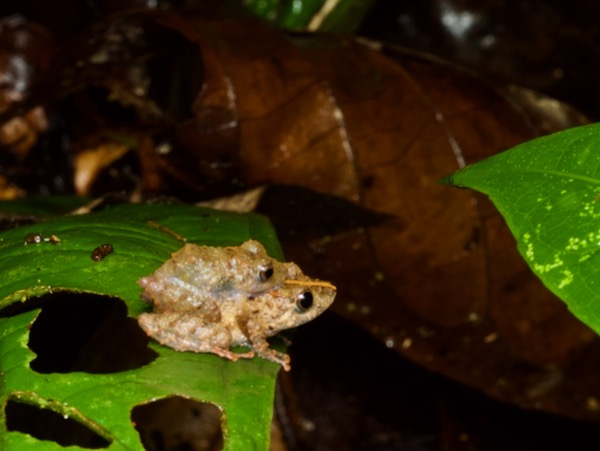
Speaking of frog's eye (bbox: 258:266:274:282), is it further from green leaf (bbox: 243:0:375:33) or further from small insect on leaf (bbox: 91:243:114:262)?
green leaf (bbox: 243:0:375:33)

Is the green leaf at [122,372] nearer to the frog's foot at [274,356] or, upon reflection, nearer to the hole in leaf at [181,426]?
the frog's foot at [274,356]

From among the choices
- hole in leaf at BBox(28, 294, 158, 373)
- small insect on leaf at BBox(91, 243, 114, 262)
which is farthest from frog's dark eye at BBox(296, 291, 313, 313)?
hole in leaf at BBox(28, 294, 158, 373)

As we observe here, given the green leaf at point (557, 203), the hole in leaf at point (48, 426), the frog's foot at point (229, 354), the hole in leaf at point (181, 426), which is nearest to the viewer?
the green leaf at point (557, 203)

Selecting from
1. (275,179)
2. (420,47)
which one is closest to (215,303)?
(275,179)

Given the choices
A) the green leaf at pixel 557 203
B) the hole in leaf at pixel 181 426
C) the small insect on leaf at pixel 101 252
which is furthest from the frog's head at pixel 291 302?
the hole in leaf at pixel 181 426

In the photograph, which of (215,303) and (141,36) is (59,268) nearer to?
(215,303)

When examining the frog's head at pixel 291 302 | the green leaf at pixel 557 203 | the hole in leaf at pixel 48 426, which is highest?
the green leaf at pixel 557 203

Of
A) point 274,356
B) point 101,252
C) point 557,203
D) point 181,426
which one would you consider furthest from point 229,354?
point 181,426

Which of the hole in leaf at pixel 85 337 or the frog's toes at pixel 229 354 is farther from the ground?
the frog's toes at pixel 229 354
